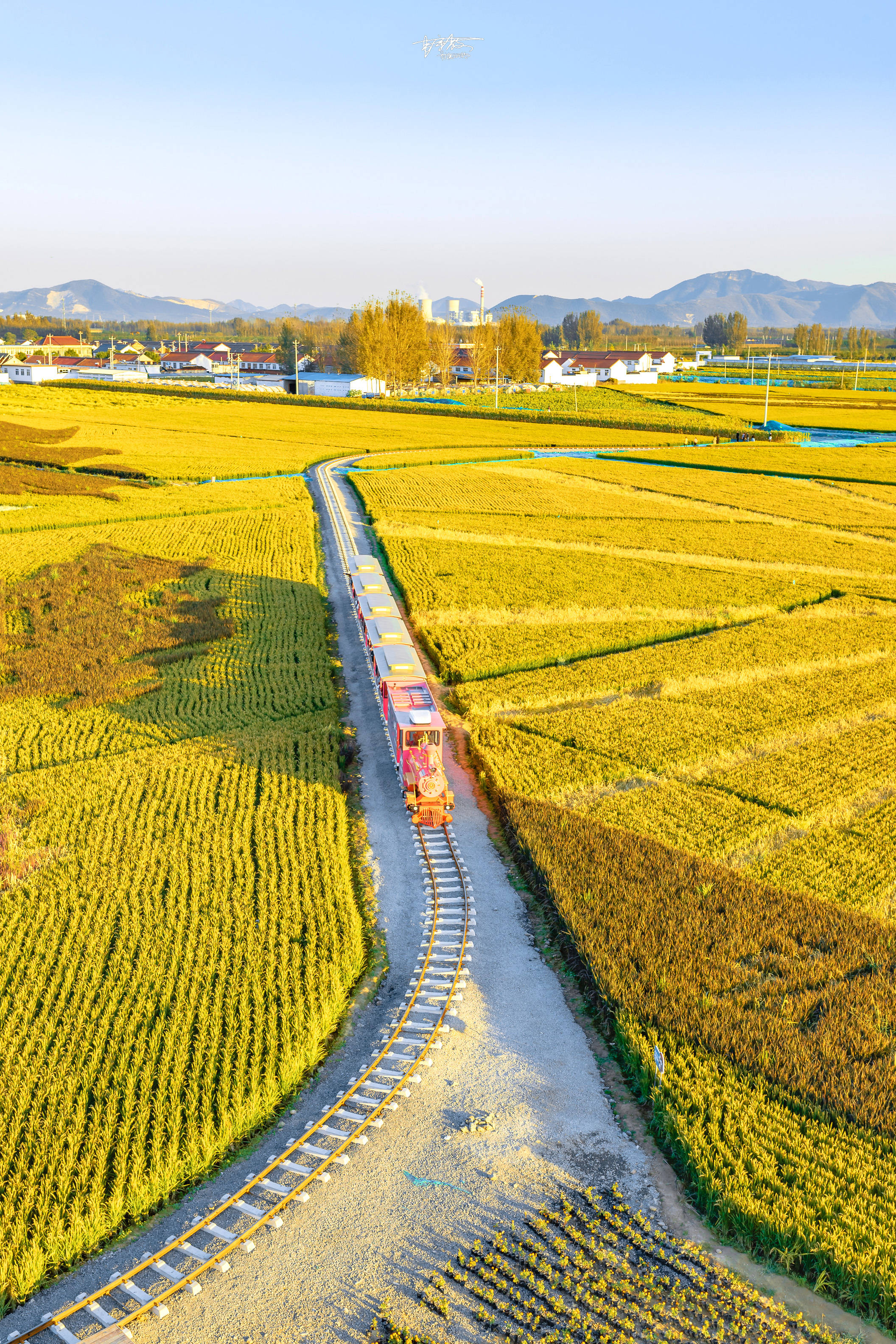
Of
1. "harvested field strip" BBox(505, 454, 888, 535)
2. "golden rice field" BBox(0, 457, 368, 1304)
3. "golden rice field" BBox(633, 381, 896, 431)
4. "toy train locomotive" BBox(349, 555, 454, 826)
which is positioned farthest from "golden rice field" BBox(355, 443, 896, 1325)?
"golden rice field" BBox(633, 381, 896, 431)

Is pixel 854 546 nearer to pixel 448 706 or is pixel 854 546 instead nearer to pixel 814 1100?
pixel 448 706

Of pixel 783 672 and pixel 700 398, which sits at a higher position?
pixel 700 398

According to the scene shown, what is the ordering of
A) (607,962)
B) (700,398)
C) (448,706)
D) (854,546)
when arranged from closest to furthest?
(607,962) < (448,706) < (854,546) < (700,398)

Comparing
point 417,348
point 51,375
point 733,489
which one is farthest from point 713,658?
point 51,375

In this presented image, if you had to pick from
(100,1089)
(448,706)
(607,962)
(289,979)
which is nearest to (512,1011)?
(607,962)

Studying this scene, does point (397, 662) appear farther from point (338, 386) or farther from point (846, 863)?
point (338, 386)

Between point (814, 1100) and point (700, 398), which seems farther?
point (700, 398)

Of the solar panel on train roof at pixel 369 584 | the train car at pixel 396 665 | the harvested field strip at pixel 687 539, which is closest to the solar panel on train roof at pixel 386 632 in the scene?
the train car at pixel 396 665
